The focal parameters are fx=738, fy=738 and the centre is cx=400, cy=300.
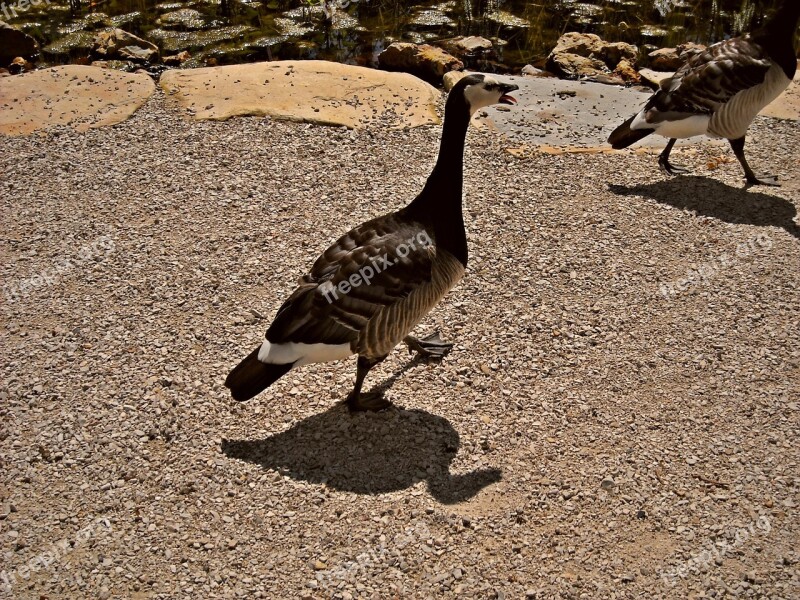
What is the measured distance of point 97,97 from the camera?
9883mm

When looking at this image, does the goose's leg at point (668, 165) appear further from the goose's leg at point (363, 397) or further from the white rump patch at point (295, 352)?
the white rump patch at point (295, 352)

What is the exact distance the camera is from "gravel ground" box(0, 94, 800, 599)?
4.54 metres

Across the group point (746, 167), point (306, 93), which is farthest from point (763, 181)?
point (306, 93)

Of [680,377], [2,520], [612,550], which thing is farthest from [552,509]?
[2,520]

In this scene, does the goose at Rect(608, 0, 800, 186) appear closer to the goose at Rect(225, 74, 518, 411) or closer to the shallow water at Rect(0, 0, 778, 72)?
the goose at Rect(225, 74, 518, 411)

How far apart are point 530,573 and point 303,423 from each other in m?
1.97

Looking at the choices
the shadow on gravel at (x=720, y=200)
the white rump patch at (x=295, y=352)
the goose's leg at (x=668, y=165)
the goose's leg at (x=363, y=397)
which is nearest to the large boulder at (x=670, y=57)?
the goose's leg at (x=668, y=165)

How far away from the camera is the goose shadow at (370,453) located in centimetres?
503

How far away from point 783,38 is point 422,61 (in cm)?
517

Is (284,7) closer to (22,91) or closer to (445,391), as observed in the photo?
(22,91)

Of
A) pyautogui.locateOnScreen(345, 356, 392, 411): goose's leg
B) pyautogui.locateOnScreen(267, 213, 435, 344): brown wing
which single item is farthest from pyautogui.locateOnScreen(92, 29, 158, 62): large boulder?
pyautogui.locateOnScreen(345, 356, 392, 411): goose's leg

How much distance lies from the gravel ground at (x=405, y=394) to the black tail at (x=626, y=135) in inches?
12.7

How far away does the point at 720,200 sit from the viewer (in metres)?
8.14

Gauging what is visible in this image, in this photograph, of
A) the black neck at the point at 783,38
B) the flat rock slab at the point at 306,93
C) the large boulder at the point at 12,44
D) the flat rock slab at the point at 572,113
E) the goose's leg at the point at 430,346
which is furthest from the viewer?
the large boulder at the point at 12,44
